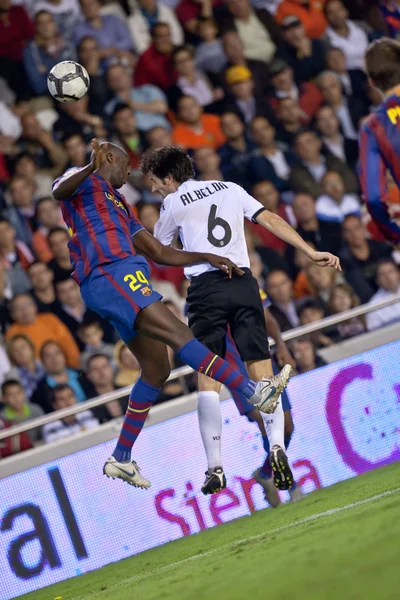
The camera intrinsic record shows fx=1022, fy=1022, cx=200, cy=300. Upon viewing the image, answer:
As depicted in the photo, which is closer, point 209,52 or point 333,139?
point 333,139

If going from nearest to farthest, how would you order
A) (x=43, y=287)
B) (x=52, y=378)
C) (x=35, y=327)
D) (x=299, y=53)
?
(x=52, y=378)
(x=35, y=327)
(x=43, y=287)
(x=299, y=53)

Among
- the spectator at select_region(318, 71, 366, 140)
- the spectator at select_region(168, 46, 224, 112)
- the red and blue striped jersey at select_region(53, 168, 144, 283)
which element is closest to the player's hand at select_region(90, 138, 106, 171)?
the red and blue striped jersey at select_region(53, 168, 144, 283)

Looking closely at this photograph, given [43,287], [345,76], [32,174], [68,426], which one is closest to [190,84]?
[345,76]

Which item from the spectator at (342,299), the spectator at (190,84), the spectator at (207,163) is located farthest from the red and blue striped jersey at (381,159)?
the spectator at (190,84)

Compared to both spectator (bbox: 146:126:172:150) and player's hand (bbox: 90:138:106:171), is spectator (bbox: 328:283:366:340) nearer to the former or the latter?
spectator (bbox: 146:126:172:150)

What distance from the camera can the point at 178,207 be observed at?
6.43 metres

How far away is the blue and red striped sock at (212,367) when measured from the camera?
5805 mm

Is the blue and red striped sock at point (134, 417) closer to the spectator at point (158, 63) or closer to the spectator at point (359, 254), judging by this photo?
the spectator at point (359, 254)

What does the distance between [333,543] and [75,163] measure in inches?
272

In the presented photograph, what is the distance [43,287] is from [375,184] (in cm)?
536

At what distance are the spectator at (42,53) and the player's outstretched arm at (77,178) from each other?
203 inches

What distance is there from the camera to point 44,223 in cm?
1009

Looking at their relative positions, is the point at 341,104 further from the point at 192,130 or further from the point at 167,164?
the point at 167,164

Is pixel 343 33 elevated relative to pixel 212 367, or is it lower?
elevated
